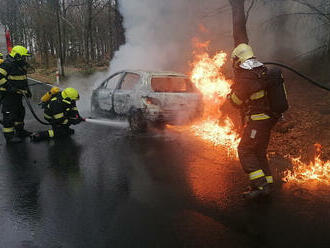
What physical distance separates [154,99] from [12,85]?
10.3 ft

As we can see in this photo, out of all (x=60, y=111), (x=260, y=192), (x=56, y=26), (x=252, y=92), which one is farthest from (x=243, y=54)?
(x=56, y=26)

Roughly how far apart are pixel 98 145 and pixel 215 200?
3.58 metres

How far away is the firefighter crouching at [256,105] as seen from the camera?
4168mm

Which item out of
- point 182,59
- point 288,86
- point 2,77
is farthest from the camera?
point 182,59

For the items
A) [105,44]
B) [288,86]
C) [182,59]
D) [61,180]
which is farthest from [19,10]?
[61,180]

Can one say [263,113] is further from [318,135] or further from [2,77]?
[2,77]

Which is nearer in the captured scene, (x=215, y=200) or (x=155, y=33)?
(x=215, y=200)

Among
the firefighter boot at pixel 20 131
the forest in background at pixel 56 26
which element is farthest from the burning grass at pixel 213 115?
the forest in background at pixel 56 26

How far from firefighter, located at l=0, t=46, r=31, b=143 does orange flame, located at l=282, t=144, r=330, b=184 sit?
551 centimetres

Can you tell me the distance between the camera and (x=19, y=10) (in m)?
38.8

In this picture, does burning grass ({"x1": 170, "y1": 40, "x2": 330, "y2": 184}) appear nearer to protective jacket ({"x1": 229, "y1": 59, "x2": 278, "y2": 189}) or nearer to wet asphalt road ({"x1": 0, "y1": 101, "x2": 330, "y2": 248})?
wet asphalt road ({"x1": 0, "y1": 101, "x2": 330, "y2": 248})

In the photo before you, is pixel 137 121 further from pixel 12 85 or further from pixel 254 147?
pixel 254 147

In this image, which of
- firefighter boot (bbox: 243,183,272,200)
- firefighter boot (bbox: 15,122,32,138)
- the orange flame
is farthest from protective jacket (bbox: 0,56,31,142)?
the orange flame

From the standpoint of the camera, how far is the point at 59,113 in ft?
24.2
